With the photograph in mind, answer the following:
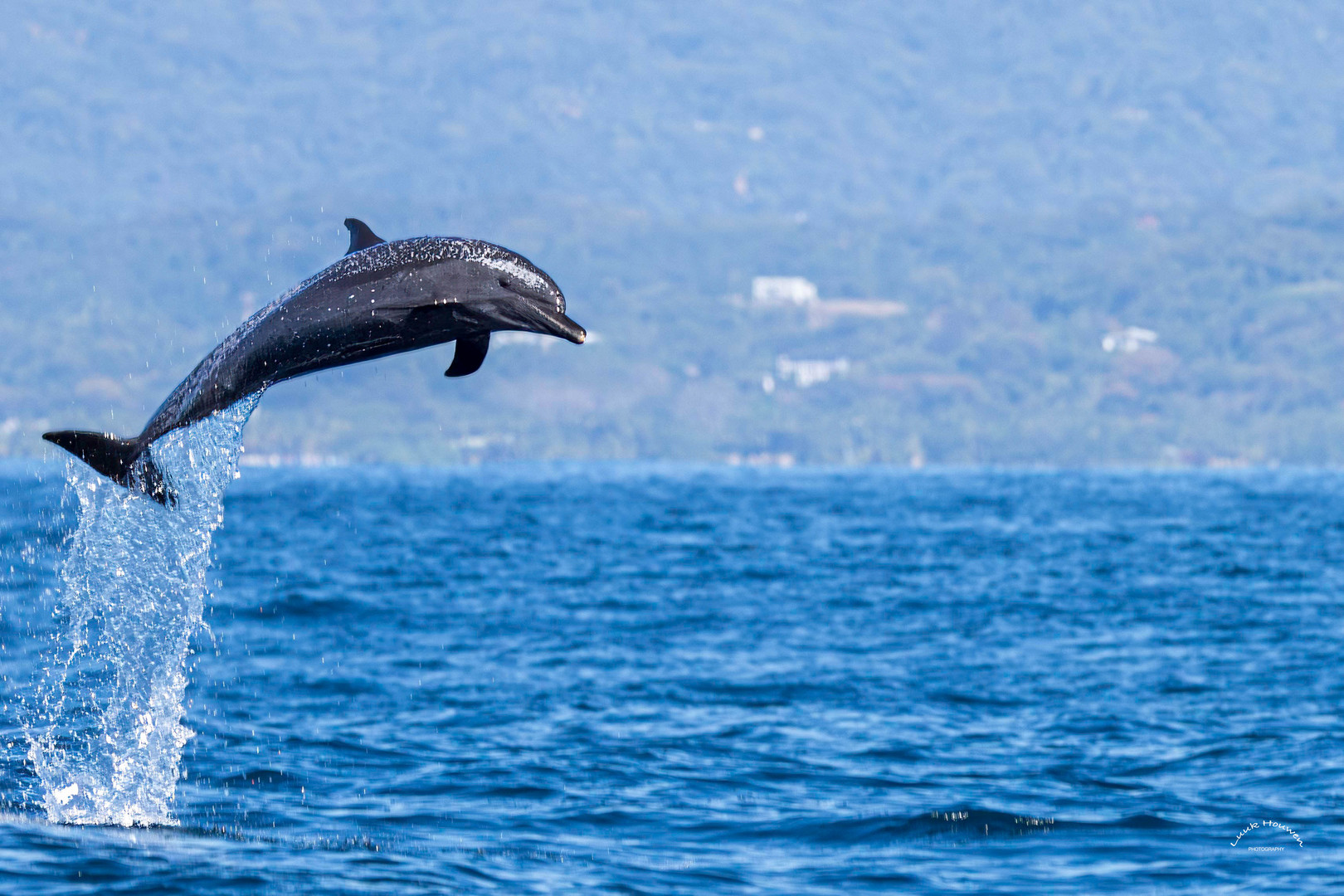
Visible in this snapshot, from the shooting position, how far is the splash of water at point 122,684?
1587cm

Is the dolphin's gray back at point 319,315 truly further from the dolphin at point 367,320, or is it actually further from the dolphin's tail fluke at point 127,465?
the dolphin's tail fluke at point 127,465

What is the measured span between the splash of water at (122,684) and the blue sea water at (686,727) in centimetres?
11

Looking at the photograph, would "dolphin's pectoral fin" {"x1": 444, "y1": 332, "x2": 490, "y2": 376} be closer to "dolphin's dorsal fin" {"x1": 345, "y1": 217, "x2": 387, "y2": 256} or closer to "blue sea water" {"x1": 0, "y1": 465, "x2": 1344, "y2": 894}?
"dolphin's dorsal fin" {"x1": 345, "y1": 217, "x2": 387, "y2": 256}

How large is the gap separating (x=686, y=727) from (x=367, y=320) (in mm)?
11603

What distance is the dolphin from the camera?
12.6 metres

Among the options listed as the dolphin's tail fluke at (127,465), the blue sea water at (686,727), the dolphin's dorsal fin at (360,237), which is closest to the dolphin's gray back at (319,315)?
the dolphin's tail fluke at (127,465)

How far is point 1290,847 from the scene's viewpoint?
55.4 ft

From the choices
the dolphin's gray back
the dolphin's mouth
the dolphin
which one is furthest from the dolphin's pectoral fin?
the dolphin's mouth

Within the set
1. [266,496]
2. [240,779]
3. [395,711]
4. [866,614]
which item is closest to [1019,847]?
→ [240,779]

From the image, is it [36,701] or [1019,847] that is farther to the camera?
[36,701]

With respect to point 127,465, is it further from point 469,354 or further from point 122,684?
point 122,684

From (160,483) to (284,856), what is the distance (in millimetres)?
4106

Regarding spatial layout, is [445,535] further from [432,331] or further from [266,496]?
[432,331]

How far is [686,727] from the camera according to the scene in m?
23.2
